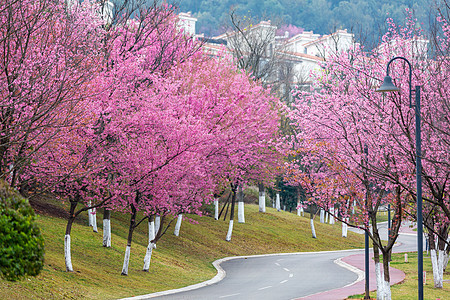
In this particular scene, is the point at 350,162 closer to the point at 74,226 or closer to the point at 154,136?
the point at 154,136

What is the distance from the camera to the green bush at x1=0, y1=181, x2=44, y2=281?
838 cm

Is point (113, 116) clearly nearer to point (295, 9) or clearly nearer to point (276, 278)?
point (276, 278)

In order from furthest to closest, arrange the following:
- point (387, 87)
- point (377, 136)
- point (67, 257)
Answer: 1. point (67, 257)
2. point (377, 136)
3. point (387, 87)

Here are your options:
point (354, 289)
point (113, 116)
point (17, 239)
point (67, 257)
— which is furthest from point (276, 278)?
point (17, 239)

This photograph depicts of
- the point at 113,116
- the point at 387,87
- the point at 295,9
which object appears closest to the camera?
the point at 387,87

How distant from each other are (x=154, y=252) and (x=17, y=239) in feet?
73.1

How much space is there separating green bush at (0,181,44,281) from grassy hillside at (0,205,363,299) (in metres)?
4.68

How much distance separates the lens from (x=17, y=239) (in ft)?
28.2

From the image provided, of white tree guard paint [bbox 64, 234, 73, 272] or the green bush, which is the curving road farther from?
the green bush

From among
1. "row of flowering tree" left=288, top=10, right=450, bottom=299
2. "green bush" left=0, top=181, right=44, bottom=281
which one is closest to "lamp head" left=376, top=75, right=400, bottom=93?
"row of flowering tree" left=288, top=10, right=450, bottom=299

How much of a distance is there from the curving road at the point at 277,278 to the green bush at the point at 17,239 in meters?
11.3

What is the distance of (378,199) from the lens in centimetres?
1927

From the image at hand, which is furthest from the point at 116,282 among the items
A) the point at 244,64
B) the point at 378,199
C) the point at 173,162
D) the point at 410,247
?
the point at 410,247

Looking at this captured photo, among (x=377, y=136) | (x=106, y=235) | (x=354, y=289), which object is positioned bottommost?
(x=354, y=289)
